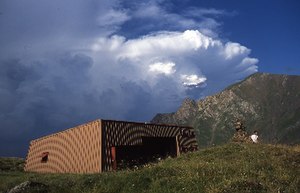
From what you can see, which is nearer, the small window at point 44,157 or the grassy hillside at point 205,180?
the grassy hillside at point 205,180

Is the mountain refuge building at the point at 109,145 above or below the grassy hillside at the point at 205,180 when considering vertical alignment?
above

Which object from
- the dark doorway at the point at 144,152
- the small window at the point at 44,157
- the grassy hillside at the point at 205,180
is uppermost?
the small window at the point at 44,157

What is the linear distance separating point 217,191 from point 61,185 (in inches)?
362

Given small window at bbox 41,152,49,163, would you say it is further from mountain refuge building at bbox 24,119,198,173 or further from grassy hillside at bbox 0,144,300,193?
grassy hillside at bbox 0,144,300,193

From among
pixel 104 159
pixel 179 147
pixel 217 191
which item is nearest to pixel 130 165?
pixel 104 159

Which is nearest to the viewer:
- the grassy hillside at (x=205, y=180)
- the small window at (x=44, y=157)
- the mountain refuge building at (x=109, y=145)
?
the grassy hillside at (x=205, y=180)

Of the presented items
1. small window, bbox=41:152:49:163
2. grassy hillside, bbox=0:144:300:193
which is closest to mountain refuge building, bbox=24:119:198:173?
small window, bbox=41:152:49:163

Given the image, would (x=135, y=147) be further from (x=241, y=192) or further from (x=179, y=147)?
(x=241, y=192)

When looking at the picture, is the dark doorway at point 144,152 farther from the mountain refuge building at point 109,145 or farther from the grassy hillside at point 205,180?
the grassy hillside at point 205,180

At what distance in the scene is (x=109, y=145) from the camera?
131 ft

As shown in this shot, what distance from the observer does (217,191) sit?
1484 centimetres

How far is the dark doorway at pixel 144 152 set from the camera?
39428 millimetres

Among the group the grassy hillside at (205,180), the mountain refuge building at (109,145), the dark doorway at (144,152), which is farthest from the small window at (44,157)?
the grassy hillside at (205,180)

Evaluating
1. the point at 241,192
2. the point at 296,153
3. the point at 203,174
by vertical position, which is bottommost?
the point at 241,192
